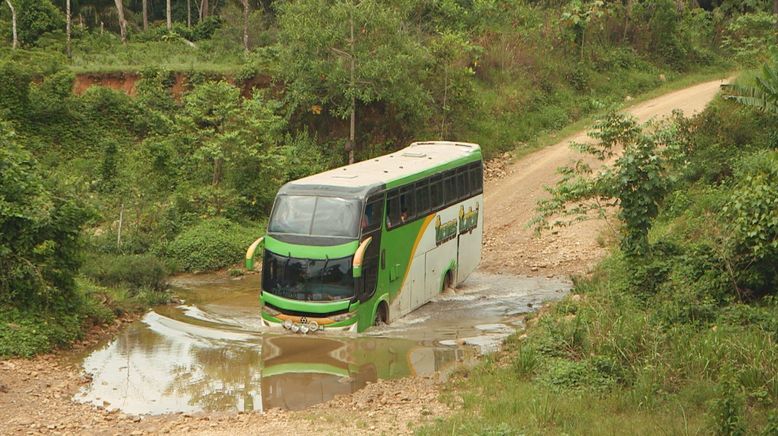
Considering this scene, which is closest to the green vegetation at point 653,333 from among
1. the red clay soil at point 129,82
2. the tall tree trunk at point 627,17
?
the red clay soil at point 129,82

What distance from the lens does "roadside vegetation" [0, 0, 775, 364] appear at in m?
17.2

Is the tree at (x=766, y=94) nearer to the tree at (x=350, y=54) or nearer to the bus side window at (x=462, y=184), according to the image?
the bus side window at (x=462, y=184)

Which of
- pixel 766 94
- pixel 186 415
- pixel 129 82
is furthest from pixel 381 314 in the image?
pixel 129 82

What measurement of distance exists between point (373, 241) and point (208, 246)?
8.05 metres

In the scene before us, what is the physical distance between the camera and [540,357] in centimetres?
1370

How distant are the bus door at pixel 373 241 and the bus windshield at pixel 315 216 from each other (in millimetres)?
234

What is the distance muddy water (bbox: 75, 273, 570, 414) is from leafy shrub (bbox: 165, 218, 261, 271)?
10.6 ft

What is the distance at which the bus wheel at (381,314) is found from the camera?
56.6ft

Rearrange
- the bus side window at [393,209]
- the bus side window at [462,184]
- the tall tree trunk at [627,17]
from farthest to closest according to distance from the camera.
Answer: the tall tree trunk at [627,17]
the bus side window at [462,184]
the bus side window at [393,209]

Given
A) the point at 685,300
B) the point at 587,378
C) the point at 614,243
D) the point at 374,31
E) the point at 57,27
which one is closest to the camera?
the point at 587,378

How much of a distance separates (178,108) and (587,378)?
74.4 ft

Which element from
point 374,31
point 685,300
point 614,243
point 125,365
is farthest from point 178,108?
point 685,300

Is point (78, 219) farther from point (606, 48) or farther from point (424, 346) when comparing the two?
point (606, 48)

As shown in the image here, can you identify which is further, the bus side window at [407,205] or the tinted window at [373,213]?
the bus side window at [407,205]
